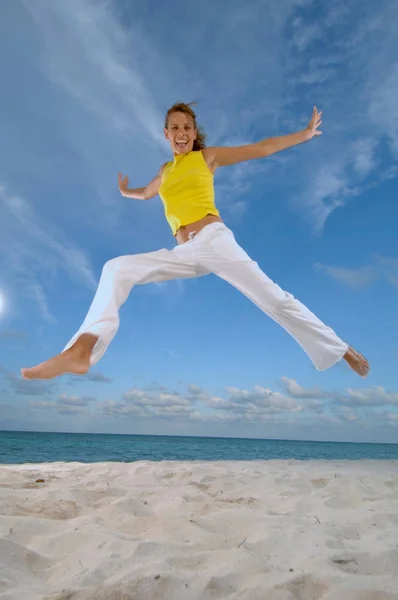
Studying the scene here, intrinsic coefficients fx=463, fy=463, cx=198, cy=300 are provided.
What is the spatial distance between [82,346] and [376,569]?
2.09 m

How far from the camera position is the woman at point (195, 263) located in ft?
10.6

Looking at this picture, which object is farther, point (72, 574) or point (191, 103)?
point (191, 103)

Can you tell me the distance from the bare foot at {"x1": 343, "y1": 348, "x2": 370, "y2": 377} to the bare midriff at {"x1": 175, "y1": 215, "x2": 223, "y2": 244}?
162cm

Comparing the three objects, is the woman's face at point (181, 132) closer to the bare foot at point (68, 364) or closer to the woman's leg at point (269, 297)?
the woman's leg at point (269, 297)

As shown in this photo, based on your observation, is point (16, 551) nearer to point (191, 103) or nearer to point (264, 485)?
point (264, 485)

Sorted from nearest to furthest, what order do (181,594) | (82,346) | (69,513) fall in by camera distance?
(181,594) → (69,513) → (82,346)

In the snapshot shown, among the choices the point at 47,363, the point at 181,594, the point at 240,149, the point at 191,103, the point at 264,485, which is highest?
the point at 191,103

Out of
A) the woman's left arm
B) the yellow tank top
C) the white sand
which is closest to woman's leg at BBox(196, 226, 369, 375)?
the yellow tank top

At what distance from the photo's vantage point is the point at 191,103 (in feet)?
14.3

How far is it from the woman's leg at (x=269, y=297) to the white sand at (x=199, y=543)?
1.12 meters

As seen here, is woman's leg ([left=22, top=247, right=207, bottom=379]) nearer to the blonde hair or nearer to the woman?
the woman

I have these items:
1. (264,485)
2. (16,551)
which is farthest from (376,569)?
(264,485)

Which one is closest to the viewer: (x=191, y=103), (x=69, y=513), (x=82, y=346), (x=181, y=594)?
(x=181, y=594)

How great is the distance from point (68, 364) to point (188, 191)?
5.89 ft
